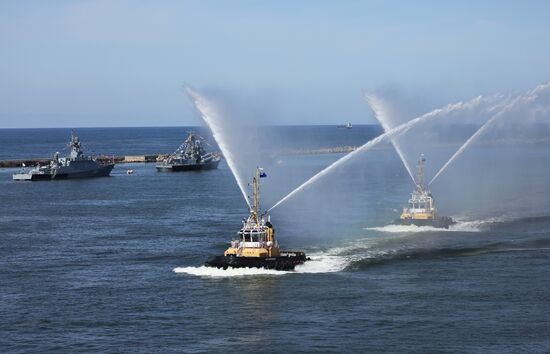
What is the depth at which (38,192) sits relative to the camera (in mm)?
168250

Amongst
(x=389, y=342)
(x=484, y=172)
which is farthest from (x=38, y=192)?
(x=389, y=342)

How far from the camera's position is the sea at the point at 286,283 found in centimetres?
5741

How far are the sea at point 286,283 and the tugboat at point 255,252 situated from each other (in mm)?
877

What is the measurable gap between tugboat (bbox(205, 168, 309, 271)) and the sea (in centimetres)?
88

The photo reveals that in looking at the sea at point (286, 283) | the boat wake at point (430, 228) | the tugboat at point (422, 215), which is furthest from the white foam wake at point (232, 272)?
the tugboat at point (422, 215)

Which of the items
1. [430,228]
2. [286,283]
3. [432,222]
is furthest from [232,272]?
[432,222]

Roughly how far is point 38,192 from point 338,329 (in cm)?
11890

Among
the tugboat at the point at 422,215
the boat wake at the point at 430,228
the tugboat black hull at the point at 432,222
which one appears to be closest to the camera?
the boat wake at the point at 430,228

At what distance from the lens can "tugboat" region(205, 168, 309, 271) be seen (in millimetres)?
76562

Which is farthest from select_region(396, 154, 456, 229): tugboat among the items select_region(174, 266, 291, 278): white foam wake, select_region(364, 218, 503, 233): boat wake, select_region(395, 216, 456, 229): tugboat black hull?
select_region(174, 266, 291, 278): white foam wake

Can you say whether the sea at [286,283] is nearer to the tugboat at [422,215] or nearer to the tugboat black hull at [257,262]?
the tugboat black hull at [257,262]

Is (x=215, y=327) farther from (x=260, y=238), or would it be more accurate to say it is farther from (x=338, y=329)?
(x=260, y=238)

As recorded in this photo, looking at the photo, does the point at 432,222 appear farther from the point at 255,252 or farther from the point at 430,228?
the point at 255,252

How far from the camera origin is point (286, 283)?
72125mm
